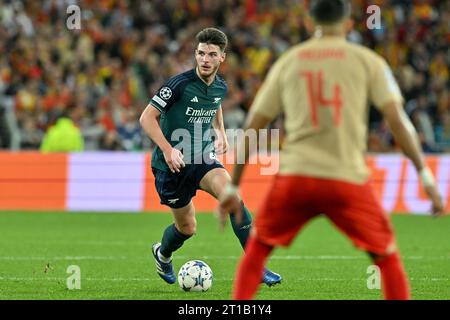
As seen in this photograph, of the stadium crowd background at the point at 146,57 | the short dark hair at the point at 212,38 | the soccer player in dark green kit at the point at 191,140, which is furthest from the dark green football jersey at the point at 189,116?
the stadium crowd background at the point at 146,57

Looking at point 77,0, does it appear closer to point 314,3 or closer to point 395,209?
point 395,209

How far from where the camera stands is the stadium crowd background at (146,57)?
71.4 ft

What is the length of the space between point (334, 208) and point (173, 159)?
310 centimetres

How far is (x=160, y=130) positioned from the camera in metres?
9.55

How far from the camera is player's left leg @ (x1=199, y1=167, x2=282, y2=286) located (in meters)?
9.76

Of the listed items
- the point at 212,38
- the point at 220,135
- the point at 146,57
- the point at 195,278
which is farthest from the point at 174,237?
the point at 146,57

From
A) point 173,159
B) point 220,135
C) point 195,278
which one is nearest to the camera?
point 173,159

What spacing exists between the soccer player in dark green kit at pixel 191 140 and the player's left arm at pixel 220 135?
1.03 ft

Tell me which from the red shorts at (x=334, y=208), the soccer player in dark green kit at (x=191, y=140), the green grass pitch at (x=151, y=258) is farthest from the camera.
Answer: the soccer player in dark green kit at (x=191, y=140)

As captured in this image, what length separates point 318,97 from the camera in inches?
258

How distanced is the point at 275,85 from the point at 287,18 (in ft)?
61.6

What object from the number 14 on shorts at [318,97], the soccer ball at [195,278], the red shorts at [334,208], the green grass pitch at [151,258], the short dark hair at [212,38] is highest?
the short dark hair at [212,38]

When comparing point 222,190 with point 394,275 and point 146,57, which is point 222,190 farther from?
point 146,57

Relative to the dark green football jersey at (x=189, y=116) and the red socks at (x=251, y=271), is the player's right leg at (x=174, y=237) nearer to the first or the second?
the dark green football jersey at (x=189, y=116)
